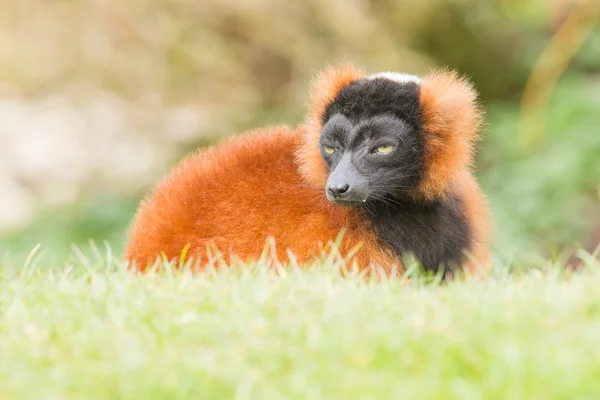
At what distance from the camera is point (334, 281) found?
3994 mm

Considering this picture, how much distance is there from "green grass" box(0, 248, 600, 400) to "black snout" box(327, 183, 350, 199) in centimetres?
88

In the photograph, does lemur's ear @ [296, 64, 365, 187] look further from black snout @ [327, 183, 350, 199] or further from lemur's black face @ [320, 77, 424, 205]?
black snout @ [327, 183, 350, 199]

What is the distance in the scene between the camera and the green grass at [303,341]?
9.50ft

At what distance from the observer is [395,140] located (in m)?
5.02

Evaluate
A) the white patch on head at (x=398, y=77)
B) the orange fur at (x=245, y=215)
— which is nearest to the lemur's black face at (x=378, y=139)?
the white patch on head at (x=398, y=77)

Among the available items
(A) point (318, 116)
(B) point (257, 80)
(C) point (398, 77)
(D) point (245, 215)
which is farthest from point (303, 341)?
(B) point (257, 80)

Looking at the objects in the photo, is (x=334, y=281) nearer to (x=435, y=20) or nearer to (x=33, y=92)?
(x=435, y=20)

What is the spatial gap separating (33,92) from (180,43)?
2871mm

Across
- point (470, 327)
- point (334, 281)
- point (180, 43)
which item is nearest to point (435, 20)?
point (180, 43)

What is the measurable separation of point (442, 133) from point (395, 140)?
0.33 meters

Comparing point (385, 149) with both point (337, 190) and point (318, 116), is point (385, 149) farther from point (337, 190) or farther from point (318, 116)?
point (318, 116)

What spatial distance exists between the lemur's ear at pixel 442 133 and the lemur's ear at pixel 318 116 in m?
0.56

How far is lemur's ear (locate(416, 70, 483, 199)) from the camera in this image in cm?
507

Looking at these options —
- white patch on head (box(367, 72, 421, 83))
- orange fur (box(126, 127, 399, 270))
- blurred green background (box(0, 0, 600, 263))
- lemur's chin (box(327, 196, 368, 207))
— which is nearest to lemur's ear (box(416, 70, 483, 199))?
white patch on head (box(367, 72, 421, 83))
